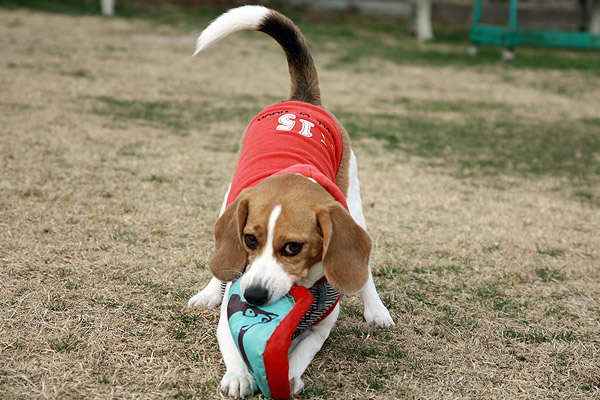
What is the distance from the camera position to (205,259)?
341cm

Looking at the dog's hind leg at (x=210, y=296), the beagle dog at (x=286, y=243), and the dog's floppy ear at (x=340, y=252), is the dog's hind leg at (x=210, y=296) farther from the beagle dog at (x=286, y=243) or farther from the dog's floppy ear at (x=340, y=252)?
the dog's floppy ear at (x=340, y=252)

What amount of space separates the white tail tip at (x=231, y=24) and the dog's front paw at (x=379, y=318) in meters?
1.66

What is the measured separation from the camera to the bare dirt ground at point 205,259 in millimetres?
2406

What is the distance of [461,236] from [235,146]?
260 cm

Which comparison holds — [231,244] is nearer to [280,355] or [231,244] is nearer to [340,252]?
[340,252]

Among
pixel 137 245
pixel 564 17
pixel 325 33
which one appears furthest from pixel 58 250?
pixel 564 17

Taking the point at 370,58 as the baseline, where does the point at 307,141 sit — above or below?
above

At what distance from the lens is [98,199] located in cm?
411

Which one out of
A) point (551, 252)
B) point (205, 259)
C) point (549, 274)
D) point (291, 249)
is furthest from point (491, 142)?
point (291, 249)

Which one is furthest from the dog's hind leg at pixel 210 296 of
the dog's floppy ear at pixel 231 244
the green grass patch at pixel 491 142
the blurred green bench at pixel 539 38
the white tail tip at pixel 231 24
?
the blurred green bench at pixel 539 38

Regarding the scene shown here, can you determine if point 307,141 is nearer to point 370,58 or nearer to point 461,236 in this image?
point 461,236

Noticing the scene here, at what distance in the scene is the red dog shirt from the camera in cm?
269

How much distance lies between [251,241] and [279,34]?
1.72 metres

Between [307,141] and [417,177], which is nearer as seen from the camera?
[307,141]
